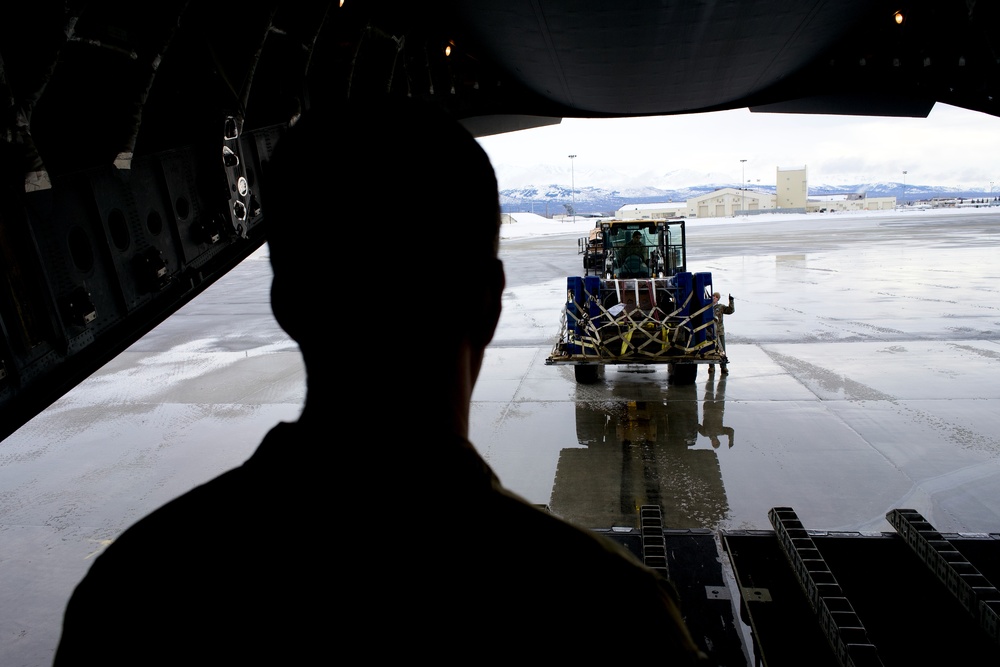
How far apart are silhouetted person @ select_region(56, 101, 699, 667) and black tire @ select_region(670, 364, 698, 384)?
10.4 meters

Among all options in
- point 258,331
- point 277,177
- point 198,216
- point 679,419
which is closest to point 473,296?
point 277,177

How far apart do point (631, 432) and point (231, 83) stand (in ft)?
21.6

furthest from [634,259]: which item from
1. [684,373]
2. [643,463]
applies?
[643,463]

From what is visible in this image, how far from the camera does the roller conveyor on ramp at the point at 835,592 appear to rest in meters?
3.66

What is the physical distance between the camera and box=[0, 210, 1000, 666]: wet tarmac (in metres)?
→ 6.56

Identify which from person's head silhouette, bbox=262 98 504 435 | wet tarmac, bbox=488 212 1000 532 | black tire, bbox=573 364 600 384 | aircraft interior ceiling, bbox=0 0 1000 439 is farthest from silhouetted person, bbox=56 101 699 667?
black tire, bbox=573 364 600 384

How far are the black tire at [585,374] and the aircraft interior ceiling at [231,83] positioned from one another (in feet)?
16.5

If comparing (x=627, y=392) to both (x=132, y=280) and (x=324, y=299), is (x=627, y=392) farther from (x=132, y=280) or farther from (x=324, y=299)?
(x=324, y=299)

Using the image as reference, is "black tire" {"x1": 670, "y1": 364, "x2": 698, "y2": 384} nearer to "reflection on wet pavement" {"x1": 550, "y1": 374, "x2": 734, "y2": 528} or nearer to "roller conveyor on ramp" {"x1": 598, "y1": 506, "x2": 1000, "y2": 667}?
"reflection on wet pavement" {"x1": 550, "y1": 374, "x2": 734, "y2": 528}

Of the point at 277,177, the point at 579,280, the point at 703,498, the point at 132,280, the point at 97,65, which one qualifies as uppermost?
the point at 97,65

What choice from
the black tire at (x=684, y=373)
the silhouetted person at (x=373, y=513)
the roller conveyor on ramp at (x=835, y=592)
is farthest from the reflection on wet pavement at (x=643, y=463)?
the silhouetted person at (x=373, y=513)

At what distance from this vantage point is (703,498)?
6.88 meters

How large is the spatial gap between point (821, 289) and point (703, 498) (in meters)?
16.9

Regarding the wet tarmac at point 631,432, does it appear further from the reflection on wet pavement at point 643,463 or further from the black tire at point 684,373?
the black tire at point 684,373
